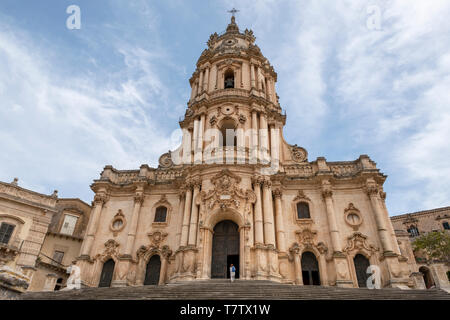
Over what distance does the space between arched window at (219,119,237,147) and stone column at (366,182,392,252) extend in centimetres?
1204

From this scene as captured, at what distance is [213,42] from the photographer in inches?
1449

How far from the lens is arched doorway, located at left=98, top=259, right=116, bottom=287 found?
23.3 meters

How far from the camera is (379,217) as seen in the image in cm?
2289

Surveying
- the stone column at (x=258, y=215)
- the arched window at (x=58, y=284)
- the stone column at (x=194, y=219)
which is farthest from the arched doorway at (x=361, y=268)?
the arched window at (x=58, y=284)

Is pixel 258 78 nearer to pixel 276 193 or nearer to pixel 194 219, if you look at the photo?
pixel 276 193

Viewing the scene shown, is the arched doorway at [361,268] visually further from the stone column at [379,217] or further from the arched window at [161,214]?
the arched window at [161,214]

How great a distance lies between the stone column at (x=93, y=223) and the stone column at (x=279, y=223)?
14.6 m

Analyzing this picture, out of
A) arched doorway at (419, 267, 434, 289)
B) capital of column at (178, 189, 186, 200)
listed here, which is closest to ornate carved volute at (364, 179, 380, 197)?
capital of column at (178, 189, 186, 200)

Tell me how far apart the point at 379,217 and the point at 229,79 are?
19490mm

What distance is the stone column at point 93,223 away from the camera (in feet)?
78.9

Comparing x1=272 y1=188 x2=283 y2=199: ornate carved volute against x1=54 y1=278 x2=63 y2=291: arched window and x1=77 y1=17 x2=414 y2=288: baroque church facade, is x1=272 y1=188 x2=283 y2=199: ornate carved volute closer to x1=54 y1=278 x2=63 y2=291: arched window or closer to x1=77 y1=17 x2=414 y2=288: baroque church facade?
x1=77 y1=17 x2=414 y2=288: baroque church facade

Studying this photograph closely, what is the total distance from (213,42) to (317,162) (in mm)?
20080

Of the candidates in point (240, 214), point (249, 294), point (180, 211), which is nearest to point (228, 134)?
point (180, 211)
